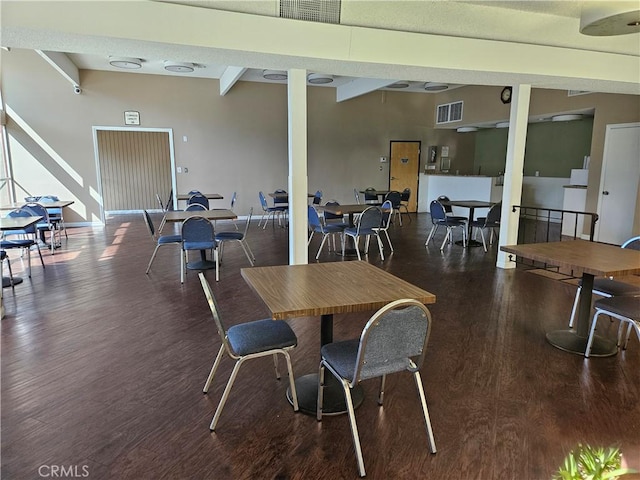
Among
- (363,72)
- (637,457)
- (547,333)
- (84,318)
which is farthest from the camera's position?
(363,72)

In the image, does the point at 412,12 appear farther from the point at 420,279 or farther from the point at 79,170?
the point at 79,170

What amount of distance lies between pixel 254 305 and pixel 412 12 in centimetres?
338

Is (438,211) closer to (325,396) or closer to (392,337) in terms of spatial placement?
(325,396)

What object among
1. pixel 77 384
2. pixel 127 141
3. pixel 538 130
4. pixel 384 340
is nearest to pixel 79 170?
pixel 127 141

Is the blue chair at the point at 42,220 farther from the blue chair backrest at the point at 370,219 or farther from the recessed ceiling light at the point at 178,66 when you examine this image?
the blue chair backrest at the point at 370,219

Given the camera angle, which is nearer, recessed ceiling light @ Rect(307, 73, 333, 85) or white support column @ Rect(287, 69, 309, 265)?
white support column @ Rect(287, 69, 309, 265)

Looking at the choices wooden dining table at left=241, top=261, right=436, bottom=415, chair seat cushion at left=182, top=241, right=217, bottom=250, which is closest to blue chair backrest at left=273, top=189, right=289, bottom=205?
chair seat cushion at left=182, top=241, right=217, bottom=250

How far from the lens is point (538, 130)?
428 inches

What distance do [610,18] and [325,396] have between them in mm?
3741

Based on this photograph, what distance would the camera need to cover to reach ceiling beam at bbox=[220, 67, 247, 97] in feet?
24.3

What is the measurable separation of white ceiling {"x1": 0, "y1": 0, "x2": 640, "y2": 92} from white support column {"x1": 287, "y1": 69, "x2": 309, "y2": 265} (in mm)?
314

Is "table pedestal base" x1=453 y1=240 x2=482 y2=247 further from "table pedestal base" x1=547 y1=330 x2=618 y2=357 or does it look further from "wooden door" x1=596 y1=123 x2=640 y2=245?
"table pedestal base" x1=547 y1=330 x2=618 y2=357

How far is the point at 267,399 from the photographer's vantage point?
8.16 feet

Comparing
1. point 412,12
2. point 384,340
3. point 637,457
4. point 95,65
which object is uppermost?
point 95,65
